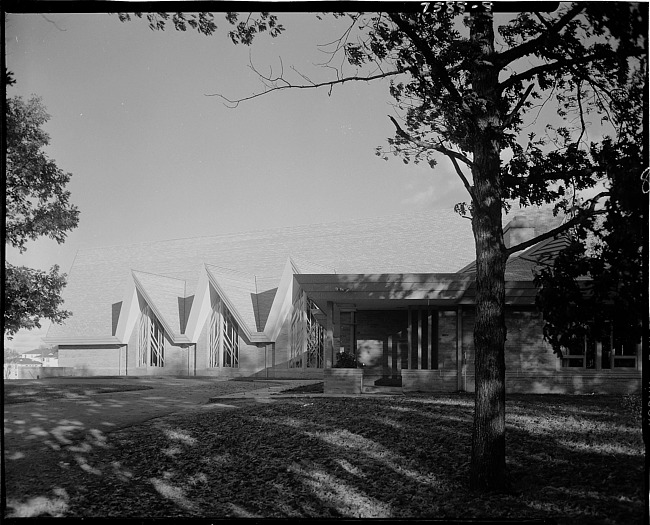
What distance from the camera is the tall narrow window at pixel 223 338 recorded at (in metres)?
21.9

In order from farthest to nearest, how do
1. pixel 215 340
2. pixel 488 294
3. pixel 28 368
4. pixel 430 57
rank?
pixel 28 368, pixel 215 340, pixel 430 57, pixel 488 294

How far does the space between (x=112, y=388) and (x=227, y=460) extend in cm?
817

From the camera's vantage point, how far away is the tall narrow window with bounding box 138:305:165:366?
917 inches

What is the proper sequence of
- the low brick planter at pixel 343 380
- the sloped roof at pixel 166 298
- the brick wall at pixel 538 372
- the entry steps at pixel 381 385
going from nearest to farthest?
the brick wall at pixel 538 372 < the low brick planter at pixel 343 380 < the entry steps at pixel 381 385 < the sloped roof at pixel 166 298

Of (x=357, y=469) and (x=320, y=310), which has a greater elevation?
(x=320, y=310)

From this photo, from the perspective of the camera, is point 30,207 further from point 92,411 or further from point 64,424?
point 92,411

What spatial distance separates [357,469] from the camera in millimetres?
7809

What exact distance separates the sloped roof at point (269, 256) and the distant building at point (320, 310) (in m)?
0.05

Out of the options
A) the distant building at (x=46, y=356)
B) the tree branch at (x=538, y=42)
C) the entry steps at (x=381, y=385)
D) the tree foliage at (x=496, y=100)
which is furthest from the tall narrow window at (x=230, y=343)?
the tree branch at (x=538, y=42)

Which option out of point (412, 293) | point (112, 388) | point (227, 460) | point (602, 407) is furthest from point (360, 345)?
point (227, 460)

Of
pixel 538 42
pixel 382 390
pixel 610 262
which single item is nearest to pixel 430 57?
pixel 538 42

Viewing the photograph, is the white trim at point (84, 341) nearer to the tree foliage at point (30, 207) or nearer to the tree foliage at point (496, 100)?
the tree foliage at point (30, 207)

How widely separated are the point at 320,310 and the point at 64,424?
31.9ft

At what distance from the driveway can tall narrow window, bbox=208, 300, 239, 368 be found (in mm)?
6536
